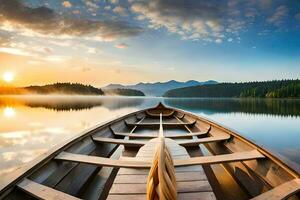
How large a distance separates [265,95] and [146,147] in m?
107

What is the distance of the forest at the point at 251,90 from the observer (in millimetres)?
83688

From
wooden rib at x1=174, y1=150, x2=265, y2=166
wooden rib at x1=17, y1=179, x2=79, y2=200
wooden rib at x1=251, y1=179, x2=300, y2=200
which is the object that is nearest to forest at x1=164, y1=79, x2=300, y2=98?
wooden rib at x1=174, y1=150, x2=265, y2=166

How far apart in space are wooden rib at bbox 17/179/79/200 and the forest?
9655 centimetres

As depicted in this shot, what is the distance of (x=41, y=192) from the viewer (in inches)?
88.7

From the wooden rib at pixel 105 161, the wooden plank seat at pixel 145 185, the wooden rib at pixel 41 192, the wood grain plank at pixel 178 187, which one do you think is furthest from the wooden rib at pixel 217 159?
the wooden rib at pixel 41 192

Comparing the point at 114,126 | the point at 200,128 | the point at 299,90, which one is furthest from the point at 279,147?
the point at 299,90

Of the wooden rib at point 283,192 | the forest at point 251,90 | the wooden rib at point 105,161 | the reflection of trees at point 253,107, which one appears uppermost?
the forest at point 251,90

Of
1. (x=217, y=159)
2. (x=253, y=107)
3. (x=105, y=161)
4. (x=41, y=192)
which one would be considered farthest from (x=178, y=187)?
(x=253, y=107)

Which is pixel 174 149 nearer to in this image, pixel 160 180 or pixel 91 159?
pixel 91 159

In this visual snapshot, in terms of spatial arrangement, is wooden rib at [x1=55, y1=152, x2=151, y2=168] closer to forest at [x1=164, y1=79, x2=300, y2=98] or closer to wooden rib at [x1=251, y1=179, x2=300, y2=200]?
wooden rib at [x1=251, y1=179, x2=300, y2=200]

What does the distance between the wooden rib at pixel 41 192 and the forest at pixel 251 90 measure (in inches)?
3801

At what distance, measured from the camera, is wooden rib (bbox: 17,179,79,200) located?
217cm

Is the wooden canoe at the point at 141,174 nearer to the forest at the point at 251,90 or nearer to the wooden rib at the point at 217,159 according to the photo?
the wooden rib at the point at 217,159

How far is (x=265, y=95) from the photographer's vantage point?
9788 cm
